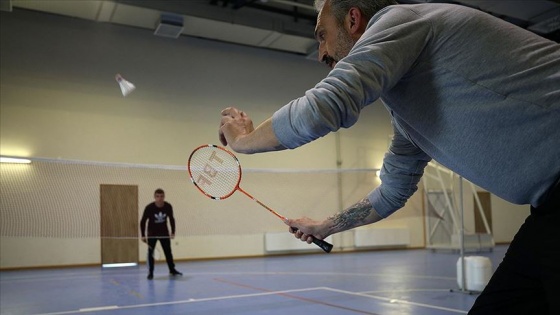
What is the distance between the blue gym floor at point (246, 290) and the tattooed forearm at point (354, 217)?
437cm

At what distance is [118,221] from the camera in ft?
49.5

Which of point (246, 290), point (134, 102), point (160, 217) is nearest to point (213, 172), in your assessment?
A: point (246, 290)

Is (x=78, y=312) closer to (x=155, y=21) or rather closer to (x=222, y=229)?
(x=222, y=229)

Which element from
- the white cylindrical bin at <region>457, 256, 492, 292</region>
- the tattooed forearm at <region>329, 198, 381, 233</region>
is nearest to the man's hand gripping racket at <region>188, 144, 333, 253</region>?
the tattooed forearm at <region>329, 198, 381, 233</region>

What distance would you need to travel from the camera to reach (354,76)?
140 cm

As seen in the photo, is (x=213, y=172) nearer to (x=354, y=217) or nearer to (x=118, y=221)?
(x=354, y=217)

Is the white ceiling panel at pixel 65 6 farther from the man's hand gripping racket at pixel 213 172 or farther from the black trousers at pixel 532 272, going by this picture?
the black trousers at pixel 532 272

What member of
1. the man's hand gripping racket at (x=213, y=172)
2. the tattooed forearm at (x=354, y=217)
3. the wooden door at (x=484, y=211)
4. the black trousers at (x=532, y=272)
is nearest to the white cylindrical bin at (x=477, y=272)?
the man's hand gripping racket at (x=213, y=172)

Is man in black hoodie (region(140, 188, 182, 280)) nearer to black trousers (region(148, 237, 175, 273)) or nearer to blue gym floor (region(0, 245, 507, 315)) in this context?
black trousers (region(148, 237, 175, 273))

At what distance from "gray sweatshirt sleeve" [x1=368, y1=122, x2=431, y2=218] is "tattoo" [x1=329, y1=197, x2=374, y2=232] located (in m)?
0.14

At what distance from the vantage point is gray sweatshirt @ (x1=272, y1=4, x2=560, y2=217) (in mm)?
1420

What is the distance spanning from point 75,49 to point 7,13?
1952mm

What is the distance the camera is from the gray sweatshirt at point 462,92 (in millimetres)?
1420

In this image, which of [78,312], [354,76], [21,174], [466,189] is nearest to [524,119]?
[354,76]
